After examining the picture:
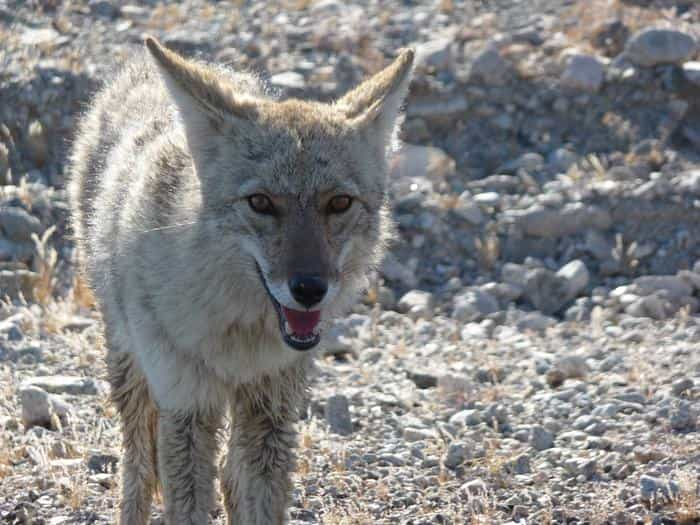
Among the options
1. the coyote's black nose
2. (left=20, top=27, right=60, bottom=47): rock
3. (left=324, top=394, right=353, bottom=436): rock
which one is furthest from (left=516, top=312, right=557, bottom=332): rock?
(left=20, top=27, right=60, bottom=47): rock

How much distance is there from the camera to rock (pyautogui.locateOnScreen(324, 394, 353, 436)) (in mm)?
6508

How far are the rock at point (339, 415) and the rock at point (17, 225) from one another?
3496 mm

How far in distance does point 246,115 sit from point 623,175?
5867 mm

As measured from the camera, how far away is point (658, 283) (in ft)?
28.6

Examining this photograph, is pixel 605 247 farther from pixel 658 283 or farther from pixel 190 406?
pixel 190 406

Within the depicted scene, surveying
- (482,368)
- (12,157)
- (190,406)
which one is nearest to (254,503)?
(190,406)

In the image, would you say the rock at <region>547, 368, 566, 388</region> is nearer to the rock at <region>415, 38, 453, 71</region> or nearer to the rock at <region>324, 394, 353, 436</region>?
the rock at <region>324, 394, 353, 436</region>

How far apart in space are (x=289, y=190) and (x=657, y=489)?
2.37 metres

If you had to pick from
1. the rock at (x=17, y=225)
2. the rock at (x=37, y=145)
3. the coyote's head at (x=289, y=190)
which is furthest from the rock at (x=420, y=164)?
the coyote's head at (x=289, y=190)

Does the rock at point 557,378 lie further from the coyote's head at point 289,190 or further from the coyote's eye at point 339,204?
the coyote's eye at point 339,204

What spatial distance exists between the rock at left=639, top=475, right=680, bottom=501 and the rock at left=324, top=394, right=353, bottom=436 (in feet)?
A: 5.78

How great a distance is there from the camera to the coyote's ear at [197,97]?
15.5ft

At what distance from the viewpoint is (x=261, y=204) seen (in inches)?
180

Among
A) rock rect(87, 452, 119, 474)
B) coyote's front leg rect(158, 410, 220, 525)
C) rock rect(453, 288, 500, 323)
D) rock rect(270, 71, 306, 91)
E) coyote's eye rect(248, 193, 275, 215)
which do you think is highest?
coyote's eye rect(248, 193, 275, 215)
